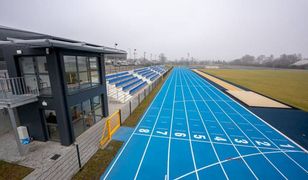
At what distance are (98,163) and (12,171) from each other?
3.59 meters

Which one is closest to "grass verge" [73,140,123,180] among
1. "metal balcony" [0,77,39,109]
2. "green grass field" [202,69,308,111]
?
"metal balcony" [0,77,39,109]

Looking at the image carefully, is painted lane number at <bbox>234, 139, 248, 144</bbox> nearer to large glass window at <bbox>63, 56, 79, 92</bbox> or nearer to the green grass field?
large glass window at <bbox>63, 56, 79, 92</bbox>

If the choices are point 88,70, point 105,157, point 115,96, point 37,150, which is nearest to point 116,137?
point 105,157

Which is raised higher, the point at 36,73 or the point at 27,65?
the point at 27,65

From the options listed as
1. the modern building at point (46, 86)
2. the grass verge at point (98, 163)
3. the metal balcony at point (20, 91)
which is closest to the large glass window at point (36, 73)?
the modern building at point (46, 86)

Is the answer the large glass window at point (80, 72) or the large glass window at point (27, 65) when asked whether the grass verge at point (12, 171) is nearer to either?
the large glass window at point (80, 72)

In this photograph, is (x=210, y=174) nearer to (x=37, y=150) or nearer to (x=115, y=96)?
(x=37, y=150)

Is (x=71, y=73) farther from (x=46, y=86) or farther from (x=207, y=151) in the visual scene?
(x=207, y=151)

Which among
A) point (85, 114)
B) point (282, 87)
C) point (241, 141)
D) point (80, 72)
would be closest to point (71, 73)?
point (80, 72)

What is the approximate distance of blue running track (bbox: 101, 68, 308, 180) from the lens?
19.7 feet

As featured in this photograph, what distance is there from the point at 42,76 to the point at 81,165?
5230 millimetres

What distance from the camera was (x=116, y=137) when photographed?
28.8 ft

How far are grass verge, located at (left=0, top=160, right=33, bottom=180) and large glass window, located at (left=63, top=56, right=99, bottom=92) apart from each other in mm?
4118

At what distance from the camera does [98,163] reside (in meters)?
6.54
